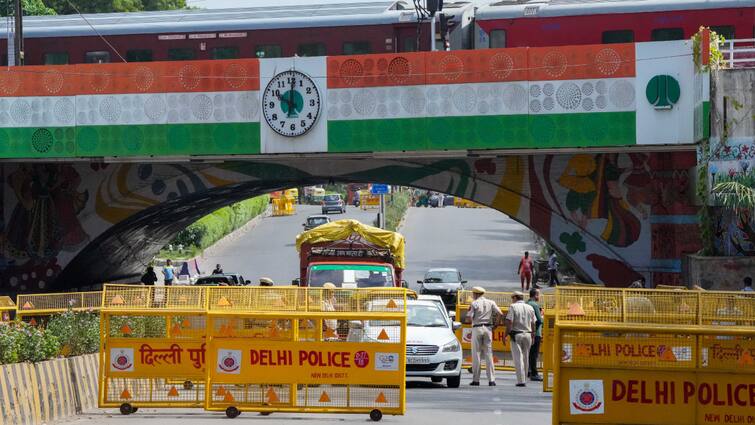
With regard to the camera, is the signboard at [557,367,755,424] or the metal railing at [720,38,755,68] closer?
the signboard at [557,367,755,424]

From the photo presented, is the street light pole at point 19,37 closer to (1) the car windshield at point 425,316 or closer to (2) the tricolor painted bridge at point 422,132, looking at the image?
(2) the tricolor painted bridge at point 422,132

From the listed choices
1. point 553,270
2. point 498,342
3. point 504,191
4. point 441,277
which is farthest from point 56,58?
point 553,270

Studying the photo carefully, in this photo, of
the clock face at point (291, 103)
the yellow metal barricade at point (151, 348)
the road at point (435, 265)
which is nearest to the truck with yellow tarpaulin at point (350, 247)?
the road at point (435, 265)

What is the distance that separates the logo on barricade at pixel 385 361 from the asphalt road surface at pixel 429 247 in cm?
3781

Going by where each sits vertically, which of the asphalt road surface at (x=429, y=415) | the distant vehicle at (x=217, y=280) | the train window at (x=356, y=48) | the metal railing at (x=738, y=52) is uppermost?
the train window at (x=356, y=48)

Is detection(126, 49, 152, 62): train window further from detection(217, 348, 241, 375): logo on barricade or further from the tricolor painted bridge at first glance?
detection(217, 348, 241, 375): logo on barricade

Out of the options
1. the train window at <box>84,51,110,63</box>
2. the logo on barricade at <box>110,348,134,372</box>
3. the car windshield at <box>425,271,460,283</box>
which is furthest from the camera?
the car windshield at <box>425,271,460,283</box>

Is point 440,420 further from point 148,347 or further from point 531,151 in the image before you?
point 531,151

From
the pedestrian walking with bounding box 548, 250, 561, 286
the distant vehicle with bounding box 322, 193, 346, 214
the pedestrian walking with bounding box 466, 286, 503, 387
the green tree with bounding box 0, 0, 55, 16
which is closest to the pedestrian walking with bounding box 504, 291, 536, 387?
the pedestrian walking with bounding box 466, 286, 503, 387

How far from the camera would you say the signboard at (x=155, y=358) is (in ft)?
58.0

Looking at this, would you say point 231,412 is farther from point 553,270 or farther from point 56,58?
point 553,270

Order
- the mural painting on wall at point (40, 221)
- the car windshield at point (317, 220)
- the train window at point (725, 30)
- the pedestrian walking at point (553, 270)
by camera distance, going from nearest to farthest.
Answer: the train window at point (725, 30) < the mural painting on wall at point (40, 221) < the pedestrian walking at point (553, 270) < the car windshield at point (317, 220)

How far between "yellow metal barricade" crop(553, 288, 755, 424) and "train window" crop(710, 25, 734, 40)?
2396 cm

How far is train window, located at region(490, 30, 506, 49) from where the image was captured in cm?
3753
